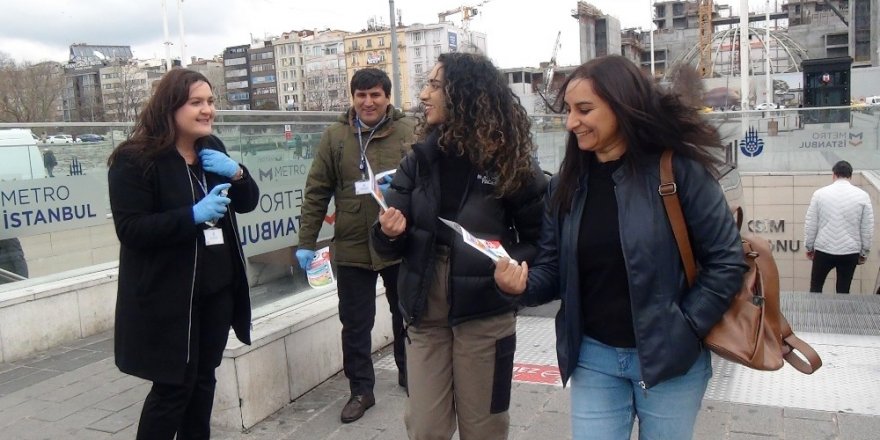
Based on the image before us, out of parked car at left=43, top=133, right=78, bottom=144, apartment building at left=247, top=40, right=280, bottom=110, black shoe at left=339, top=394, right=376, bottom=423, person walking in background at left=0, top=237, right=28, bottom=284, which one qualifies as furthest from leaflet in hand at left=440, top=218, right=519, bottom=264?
apartment building at left=247, top=40, right=280, bottom=110

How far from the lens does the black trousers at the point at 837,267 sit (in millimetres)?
9422

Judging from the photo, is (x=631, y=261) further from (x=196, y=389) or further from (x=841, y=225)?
(x=841, y=225)

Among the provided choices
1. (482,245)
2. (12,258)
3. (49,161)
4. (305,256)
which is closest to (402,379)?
(305,256)

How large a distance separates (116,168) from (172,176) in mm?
223

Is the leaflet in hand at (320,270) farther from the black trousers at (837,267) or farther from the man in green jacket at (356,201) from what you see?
the black trousers at (837,267)

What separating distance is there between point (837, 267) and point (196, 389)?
29.0 ft

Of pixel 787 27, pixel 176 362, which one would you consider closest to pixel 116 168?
pixel 176 362

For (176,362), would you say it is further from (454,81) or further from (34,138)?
(34,138)

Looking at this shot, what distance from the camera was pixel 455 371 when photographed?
299cm

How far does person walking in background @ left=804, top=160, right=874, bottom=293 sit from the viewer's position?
358 inches

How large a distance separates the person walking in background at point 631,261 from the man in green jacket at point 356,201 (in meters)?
1.90

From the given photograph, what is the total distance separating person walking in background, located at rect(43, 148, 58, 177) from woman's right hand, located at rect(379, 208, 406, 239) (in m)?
4.97

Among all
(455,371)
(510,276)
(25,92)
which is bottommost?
(455,371)

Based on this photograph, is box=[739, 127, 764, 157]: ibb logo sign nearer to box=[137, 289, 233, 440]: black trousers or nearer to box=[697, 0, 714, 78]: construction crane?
box=[137, 289, 233, 440]: black trousers
